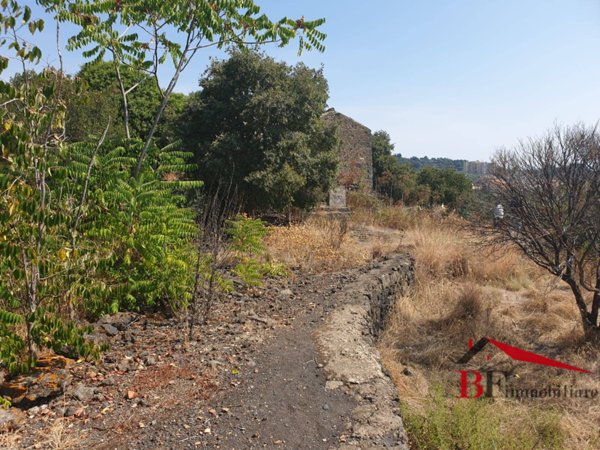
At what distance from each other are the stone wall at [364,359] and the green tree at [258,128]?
3534 mm

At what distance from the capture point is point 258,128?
34.0 ft

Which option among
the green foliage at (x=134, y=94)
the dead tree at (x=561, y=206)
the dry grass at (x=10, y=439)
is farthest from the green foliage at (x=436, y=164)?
the dry grass at (x=10, y=439)

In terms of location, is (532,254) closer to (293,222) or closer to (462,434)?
(462,434)

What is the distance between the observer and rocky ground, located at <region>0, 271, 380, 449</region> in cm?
290

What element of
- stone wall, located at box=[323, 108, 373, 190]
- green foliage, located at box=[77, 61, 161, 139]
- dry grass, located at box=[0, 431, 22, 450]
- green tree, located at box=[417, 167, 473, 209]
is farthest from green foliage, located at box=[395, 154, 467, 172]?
dry grass, located at box=[0, 431, 22, 450]

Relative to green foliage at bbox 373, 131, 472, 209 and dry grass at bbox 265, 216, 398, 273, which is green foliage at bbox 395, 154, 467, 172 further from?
dry grass at bbox 265, 216, 398, 273

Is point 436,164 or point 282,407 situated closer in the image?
point 282,407

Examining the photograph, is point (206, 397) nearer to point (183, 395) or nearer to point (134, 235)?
point (183, 395)

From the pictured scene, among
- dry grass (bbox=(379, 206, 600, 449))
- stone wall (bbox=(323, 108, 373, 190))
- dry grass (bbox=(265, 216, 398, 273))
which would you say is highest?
stone wall (bbox=(323, 108, 373, 190))

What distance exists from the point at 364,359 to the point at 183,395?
1.73 m

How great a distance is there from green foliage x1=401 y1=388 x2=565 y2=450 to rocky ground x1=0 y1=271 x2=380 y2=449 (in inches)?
22.4

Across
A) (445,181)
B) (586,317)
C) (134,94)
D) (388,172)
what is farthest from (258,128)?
(445,181)

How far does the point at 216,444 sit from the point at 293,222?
837 cm

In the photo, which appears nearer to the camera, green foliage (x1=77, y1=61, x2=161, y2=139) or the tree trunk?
the tree trunk
